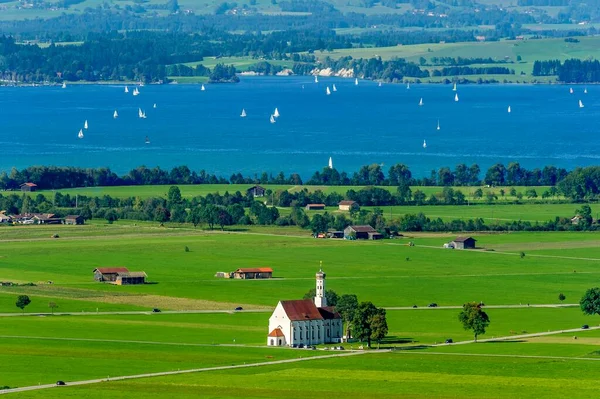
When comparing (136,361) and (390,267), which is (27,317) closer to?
(136,361)

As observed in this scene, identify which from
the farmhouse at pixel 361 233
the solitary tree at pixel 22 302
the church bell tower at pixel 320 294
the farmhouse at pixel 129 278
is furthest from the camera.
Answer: the farmhouse at pixel 361 233

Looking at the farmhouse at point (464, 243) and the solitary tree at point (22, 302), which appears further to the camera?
the farmhouse at point (464, 243)

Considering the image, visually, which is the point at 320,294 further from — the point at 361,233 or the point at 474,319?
the point at 361,233

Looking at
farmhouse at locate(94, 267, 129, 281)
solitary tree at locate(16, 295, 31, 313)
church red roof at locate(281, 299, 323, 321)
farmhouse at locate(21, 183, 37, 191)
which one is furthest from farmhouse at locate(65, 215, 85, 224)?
church red roof at locate(281, 299, 323, 321)

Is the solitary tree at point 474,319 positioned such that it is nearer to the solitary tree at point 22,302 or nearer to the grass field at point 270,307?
the grass field at point 270,307

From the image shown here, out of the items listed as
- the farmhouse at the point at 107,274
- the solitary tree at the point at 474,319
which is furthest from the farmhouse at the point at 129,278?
the solitary tree at the point at 474,319

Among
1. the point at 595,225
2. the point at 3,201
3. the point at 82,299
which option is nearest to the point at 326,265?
the point at 82,299

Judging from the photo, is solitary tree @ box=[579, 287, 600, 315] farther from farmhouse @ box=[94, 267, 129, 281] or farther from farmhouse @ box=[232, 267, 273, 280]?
farmhouse @ box=[94, 267, 129, 281]

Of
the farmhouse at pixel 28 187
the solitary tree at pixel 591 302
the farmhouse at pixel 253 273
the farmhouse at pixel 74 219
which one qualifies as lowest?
the solitary tree at pixel 591 302

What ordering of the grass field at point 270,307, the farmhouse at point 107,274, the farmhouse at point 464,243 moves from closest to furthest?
the grass field at point 270,307, the farmhouse at point 107,274, the farmhouse at point 464,243
